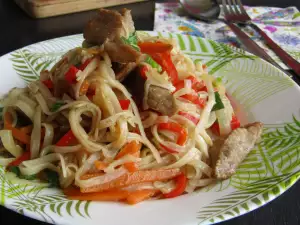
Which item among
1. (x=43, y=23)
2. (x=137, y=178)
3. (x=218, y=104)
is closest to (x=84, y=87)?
(x=137, y=178)

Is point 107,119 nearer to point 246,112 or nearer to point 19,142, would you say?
Result: point 19,142

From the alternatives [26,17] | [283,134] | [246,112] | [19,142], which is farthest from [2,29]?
[283,134]

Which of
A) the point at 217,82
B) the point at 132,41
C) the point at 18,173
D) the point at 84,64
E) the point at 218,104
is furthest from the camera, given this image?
Result: the point at 217,82

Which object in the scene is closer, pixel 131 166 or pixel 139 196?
pixel 139 196

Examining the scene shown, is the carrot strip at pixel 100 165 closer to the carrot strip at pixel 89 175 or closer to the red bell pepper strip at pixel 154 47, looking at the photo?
the carrot strip at pixel 89 175

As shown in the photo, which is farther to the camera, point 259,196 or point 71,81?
point 71,81

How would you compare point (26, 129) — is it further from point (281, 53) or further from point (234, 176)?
point (281, 53)
